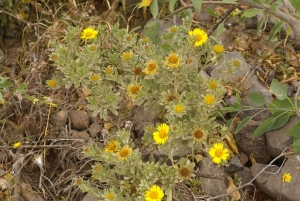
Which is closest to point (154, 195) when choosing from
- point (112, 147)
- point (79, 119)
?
point (112, 147)

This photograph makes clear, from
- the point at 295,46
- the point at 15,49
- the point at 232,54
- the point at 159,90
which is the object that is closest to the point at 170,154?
the point at 159,90

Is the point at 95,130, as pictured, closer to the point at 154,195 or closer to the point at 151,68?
the point at 151,68

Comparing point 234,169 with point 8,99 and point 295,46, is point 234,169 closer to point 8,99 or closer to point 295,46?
point 295,46

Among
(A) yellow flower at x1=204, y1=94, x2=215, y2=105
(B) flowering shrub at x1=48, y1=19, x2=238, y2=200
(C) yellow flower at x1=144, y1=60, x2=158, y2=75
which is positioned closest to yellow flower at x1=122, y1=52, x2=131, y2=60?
(B) flowering shrub at x1=48, y1=19, x2=238, y2=200

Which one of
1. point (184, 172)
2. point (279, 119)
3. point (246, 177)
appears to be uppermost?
point (184, 172)

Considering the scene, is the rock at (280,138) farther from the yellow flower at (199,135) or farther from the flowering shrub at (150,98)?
the yellow flower at (199,135)
